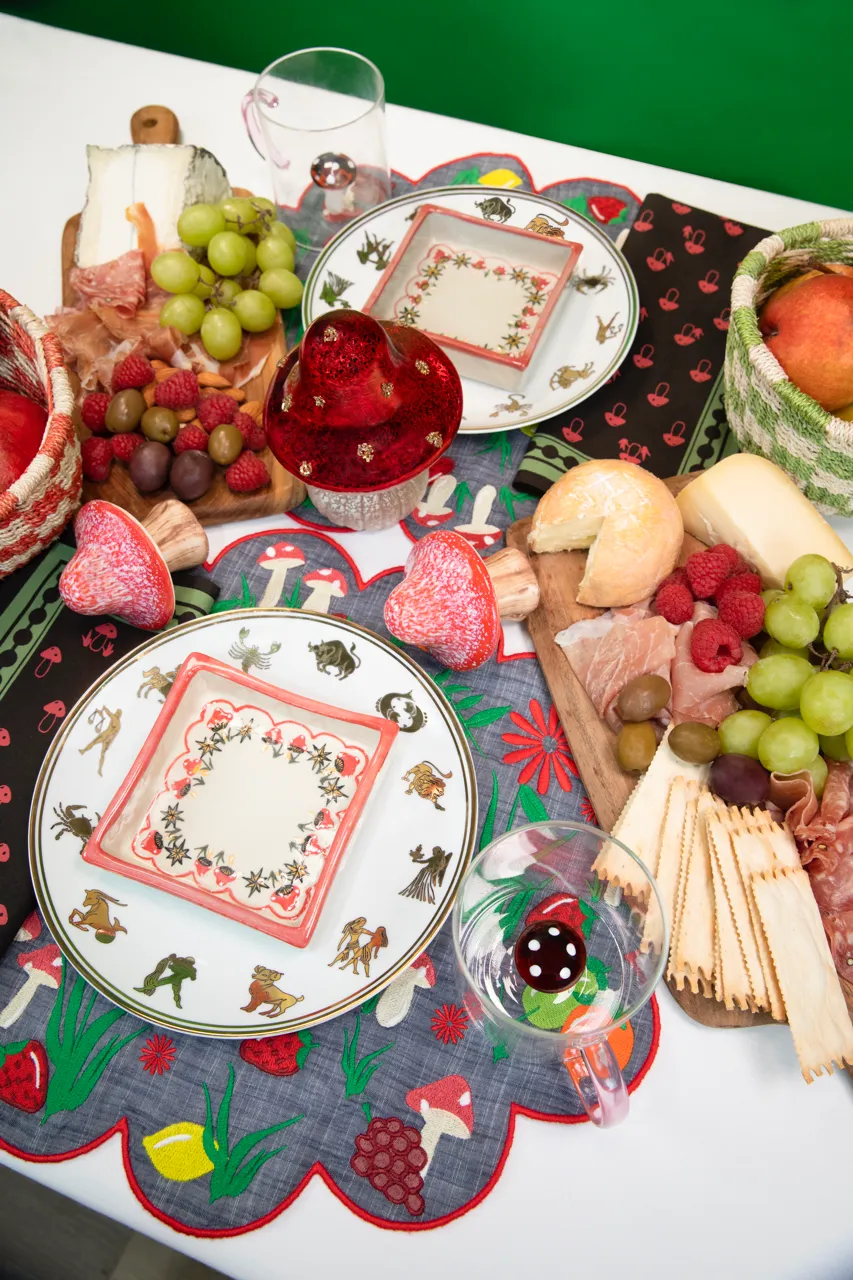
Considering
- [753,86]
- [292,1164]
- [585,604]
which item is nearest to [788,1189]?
[292,1164]

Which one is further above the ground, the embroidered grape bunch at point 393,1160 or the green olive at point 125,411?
the green olive at point 125,411

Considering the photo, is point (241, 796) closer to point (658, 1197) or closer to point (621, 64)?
point (658, 1197)

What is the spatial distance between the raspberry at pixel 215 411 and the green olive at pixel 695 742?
0.63 meters

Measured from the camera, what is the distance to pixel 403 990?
0.86 metres

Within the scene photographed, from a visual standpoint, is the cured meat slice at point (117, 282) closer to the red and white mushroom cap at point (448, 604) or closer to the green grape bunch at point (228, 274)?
the green grape bunch at point (228, 274)

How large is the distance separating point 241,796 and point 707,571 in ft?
1.72

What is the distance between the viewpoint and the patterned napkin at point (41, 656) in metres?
0.95

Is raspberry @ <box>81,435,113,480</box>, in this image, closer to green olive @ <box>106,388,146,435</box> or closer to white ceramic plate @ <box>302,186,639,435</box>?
green olive @ <box>106,388,146,435</box>

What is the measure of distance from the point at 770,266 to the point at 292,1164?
Answer: 1.01m

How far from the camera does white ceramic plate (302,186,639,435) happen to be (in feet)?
3.67

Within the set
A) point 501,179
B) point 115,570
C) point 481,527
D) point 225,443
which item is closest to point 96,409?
point 225,443

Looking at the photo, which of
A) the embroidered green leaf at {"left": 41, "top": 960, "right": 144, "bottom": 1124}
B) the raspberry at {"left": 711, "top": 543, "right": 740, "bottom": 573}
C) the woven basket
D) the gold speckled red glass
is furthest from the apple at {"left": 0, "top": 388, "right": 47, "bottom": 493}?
the raspberry at {"left": 711, "top": 543, "right": 740, "bottom": 573}

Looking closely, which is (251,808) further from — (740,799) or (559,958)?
(740,799)

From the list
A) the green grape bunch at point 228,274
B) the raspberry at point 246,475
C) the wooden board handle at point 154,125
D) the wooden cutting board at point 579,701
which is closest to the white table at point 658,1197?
the wooden cutting board at point 579,701
